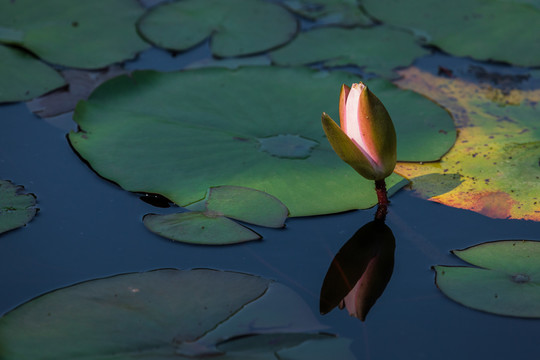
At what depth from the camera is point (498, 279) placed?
6.11 feet

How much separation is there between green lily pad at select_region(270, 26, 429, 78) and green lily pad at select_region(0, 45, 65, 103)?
47.5 inches

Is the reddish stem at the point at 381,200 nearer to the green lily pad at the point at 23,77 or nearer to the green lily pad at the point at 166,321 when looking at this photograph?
the green lily pad at the point at 166,321

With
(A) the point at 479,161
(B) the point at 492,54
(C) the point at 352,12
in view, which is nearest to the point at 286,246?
(A) the point at 479,161

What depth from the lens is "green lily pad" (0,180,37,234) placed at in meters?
2.09

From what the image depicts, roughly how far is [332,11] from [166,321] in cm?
270

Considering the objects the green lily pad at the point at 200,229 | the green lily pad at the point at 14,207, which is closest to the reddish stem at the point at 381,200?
the green lily pad at the point at 200,229

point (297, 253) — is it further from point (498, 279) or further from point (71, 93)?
point (71, 93)

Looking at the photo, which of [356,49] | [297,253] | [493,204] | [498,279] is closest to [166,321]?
[297,253]

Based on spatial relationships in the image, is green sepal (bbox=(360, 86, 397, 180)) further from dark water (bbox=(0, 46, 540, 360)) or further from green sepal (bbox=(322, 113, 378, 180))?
dark water (bbox=(0, 46, 540, 360))

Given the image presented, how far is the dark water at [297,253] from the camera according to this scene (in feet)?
5.70

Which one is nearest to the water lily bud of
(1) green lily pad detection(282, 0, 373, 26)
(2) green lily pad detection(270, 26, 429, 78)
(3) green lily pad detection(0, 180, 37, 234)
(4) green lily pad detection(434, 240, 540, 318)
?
(4) green lily pad detection(434, 240, 540, 318)

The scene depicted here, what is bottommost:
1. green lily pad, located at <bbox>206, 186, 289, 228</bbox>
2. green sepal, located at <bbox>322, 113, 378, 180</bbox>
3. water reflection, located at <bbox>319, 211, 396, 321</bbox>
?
water reflection, located at <bbox>319, 211, 396, 321</bbox>

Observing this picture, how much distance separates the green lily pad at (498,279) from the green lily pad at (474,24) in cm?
164

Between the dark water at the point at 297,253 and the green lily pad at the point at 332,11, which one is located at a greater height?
the green lily pad at the point at 332,11
